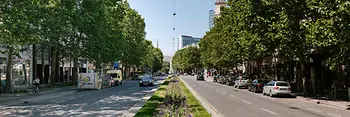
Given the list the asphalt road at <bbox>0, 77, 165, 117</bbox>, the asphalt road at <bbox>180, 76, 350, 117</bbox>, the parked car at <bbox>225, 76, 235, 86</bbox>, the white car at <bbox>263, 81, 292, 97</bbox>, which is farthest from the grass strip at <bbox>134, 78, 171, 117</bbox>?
the parked car at <bbox>225, 76, 235, 86</bbox>

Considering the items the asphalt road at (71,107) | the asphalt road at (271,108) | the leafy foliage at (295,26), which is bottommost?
the asphalt road at (271,108)

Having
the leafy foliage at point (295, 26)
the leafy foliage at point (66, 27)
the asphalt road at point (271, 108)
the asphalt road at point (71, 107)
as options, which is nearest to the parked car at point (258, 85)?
the leafy foliage at point (295, 26)

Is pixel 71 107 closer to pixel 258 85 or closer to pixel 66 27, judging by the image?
pixel 66 27

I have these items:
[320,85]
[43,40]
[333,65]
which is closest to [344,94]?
[333,65]

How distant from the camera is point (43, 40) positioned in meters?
37.2

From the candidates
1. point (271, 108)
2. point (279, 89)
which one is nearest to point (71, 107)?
point (271, 108)

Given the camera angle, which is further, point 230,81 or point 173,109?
point 230,81

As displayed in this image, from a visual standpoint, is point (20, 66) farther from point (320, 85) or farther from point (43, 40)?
point (320, 85)

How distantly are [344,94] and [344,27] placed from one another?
764 cm

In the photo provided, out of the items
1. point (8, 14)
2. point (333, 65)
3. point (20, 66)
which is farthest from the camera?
point (20, 66)

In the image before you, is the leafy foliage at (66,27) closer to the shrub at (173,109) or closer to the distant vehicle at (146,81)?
the distant vehicle at (146,81)

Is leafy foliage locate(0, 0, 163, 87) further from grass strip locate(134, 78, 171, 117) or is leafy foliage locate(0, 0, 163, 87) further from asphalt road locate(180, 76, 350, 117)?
asphalt road locate(180, 76, 350, 117)

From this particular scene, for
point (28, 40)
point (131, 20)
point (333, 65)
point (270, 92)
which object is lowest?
point (270, 92)

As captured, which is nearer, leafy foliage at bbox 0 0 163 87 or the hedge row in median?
the hedge row in median
